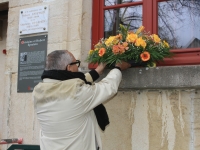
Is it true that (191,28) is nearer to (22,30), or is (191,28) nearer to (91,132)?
(91,132)

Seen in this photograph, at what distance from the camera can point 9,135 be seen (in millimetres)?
4180

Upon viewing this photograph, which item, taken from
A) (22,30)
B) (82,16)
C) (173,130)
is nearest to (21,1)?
(22,30)

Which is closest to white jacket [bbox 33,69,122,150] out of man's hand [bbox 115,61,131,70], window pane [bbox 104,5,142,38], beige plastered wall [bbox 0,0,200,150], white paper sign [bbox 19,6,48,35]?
man's hand [bbox 115,61,131,70]

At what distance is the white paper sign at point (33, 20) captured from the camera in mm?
4094

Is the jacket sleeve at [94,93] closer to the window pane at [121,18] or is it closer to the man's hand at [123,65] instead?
the man's hand at [123,65]

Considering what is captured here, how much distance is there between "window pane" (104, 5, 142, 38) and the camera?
3760mm

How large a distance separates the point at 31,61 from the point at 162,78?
1.60 meters

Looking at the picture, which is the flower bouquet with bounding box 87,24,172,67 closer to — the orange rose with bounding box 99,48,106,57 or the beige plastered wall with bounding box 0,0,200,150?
the orange rose with bounding box 99,48,106,57

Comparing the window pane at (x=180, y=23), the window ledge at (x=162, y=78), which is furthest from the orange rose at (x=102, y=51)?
the window pane at (x=180, y=23)

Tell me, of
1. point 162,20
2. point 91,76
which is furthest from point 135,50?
point 162,20

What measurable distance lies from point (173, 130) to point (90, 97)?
3.08 feet

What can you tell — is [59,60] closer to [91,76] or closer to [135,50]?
[91,76]

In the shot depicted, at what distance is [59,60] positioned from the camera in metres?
2.99

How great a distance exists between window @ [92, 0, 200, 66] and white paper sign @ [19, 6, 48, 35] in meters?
0.58
